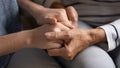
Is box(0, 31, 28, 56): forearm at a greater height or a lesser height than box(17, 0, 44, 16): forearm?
lesser

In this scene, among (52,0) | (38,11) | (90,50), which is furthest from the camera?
(52,0)

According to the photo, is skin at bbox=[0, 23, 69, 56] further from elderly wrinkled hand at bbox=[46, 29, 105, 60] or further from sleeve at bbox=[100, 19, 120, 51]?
sleeve at bbox=[100, 19, 120, 51]

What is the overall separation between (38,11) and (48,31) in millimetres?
143

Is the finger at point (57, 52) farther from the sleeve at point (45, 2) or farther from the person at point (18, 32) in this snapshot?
the sleeve at point (45, 2)

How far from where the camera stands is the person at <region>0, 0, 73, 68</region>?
0.89m

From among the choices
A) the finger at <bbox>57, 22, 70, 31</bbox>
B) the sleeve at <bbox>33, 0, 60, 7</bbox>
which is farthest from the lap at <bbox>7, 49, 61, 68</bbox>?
the sleeve at <bbox>33, 0, 60, 7</bbox>

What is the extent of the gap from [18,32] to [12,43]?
53 millimetres

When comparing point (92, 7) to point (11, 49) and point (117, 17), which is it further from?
point (11, 49)

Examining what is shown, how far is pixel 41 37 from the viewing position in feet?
2.97

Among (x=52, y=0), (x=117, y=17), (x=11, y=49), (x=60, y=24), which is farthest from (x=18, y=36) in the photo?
(x=117, y=17)

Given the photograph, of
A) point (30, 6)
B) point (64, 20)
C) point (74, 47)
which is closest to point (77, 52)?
point (74, 47)

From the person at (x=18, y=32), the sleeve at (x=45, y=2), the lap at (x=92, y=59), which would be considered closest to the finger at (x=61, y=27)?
the person at (x=18, y=32)

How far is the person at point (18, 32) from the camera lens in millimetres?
888

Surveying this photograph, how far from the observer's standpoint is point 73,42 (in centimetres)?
89
